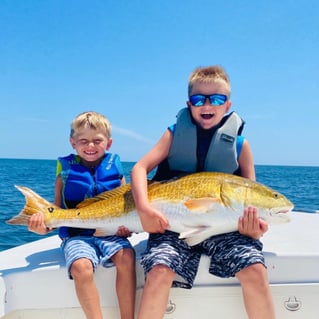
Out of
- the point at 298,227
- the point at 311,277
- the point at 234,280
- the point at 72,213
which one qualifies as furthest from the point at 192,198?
the point at 298,227

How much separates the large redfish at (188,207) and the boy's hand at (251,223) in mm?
33

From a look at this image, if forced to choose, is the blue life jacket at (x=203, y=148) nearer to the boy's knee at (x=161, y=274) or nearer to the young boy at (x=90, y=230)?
the young boy at (x=90, y=230)

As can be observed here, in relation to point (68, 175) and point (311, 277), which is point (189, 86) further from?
point (311, 277)

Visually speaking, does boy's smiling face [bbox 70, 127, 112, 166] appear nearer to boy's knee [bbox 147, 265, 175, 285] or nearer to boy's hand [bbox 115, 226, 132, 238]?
boy's hand [bbox 115, 226, 132, 238]

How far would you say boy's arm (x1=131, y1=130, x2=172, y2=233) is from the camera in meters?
2.70

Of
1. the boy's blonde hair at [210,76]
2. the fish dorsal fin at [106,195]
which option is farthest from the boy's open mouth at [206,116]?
the fish dorsal fin at [106,195]

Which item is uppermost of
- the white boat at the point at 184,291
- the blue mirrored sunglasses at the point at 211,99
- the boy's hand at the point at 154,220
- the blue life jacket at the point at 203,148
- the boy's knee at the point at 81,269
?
the blue mirrored sunglasses at the point at 211,99

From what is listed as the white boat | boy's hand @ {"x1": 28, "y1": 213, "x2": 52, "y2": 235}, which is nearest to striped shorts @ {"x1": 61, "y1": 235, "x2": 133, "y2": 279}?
the white boat

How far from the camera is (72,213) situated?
2932 mm

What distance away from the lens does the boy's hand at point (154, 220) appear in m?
2.69

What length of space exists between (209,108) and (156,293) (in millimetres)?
1402

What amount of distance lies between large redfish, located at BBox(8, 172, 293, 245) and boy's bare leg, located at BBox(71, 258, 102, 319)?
1.22 feet

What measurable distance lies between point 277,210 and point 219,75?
1.13m

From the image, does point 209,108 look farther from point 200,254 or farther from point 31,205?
point 31,205
